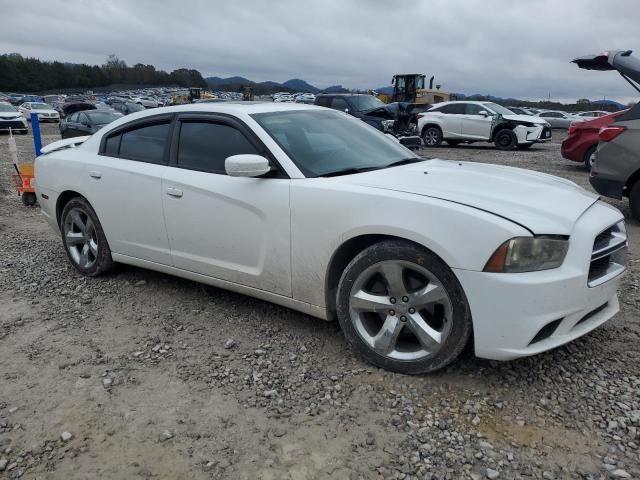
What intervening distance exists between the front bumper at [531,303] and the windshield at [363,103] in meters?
15.0

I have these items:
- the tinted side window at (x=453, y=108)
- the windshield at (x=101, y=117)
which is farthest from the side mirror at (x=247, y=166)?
the tinted side window at (x=453, y=108)

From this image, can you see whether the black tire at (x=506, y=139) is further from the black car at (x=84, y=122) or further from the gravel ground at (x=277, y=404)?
the gravel ground at (x=277, y=404)

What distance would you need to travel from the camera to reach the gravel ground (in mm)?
2244

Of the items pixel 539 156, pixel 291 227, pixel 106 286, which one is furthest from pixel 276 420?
pixel 539 156

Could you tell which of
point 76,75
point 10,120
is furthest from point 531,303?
point 76,75

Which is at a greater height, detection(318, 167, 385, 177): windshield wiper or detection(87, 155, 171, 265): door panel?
detection(318, 167, 385, 177): windshield wiper

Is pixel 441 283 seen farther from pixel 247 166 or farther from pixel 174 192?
pixel 174 192

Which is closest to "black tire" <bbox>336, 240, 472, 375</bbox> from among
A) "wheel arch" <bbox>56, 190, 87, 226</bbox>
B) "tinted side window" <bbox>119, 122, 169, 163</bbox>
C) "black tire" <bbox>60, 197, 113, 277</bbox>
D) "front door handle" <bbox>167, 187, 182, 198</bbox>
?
"front door handle" <bbox>167, 187, 182, 198</bbox>

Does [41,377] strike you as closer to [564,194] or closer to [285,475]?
[285,475]

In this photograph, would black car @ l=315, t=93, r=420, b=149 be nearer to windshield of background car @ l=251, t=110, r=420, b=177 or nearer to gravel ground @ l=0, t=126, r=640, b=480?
windshield of background car @ l=251, t=110, r=420, b=177

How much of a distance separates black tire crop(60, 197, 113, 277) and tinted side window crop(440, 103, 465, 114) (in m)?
15.4

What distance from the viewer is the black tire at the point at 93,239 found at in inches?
173

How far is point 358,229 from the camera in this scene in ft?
9.43

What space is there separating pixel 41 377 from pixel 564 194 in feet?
10.7
